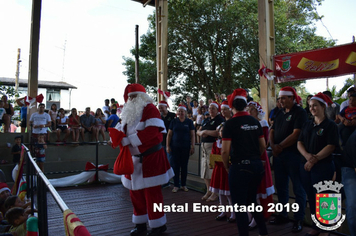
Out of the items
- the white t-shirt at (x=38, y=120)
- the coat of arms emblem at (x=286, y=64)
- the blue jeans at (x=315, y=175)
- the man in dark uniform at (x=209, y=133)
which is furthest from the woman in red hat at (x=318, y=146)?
the white t-shirt at (x=38, y=120)

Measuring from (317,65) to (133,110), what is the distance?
7056mm

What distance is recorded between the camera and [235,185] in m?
3.23

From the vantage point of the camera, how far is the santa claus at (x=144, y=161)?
3.87 metres

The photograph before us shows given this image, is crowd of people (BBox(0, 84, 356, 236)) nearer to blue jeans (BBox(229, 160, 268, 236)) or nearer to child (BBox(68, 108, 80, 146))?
blue jeans (BBox(229, 160, 268, 236))

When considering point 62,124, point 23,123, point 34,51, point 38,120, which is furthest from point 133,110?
point 23,123

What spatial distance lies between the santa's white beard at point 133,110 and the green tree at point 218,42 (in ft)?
47.2

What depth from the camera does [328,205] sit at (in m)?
3.53

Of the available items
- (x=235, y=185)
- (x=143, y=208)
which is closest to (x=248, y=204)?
(x=235, y=185)

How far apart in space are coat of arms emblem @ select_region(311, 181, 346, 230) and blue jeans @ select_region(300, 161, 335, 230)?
0.07m

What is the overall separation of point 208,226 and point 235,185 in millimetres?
1439

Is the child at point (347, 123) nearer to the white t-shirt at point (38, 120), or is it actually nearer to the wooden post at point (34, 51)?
the white t-shirt at point (38, 120)

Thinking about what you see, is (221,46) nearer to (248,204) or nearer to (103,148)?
(103,148)

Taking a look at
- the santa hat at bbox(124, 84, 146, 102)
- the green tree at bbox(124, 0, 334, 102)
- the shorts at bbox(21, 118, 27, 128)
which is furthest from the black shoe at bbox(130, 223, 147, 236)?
the green tree at bbox(124, 0, 334, 102)

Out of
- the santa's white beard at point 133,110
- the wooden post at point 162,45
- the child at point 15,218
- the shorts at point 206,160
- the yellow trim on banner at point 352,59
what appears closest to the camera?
the child at point 15,218
